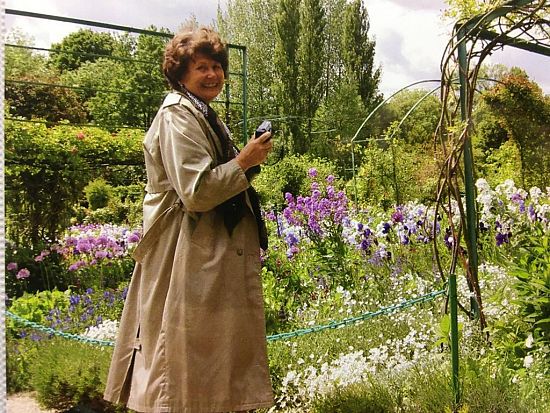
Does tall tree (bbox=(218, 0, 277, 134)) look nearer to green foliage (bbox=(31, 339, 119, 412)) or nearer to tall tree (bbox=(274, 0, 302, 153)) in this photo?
tall tree (bbox=(274, 0, 302, 153))

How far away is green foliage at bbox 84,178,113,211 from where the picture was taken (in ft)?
19.5

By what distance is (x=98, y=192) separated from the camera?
6.07 meters

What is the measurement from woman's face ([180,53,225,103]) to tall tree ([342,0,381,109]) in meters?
10.2

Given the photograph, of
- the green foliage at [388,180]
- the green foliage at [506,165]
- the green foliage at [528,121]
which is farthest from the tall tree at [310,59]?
the green foliage at [528,121]

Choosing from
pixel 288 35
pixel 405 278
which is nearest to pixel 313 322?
pixel 405 278

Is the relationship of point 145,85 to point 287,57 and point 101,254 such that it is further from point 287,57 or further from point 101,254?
point 287,57

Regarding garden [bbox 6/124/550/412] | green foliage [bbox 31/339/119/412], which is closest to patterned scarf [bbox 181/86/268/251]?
garden [bbox 6/124/550/412]

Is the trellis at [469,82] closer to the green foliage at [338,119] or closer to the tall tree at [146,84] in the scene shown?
the tall tree at [146,84]

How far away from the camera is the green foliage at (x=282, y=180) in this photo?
291 inches

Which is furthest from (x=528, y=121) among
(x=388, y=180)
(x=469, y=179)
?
(x=469, y=179)

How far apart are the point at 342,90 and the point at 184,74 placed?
32.3ft

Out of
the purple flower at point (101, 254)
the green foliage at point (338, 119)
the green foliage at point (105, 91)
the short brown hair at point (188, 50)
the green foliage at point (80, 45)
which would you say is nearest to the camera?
the short brown hair at point (188, 50)

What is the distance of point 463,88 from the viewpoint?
2.82 metres

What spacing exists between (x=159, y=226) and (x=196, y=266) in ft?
0.56
